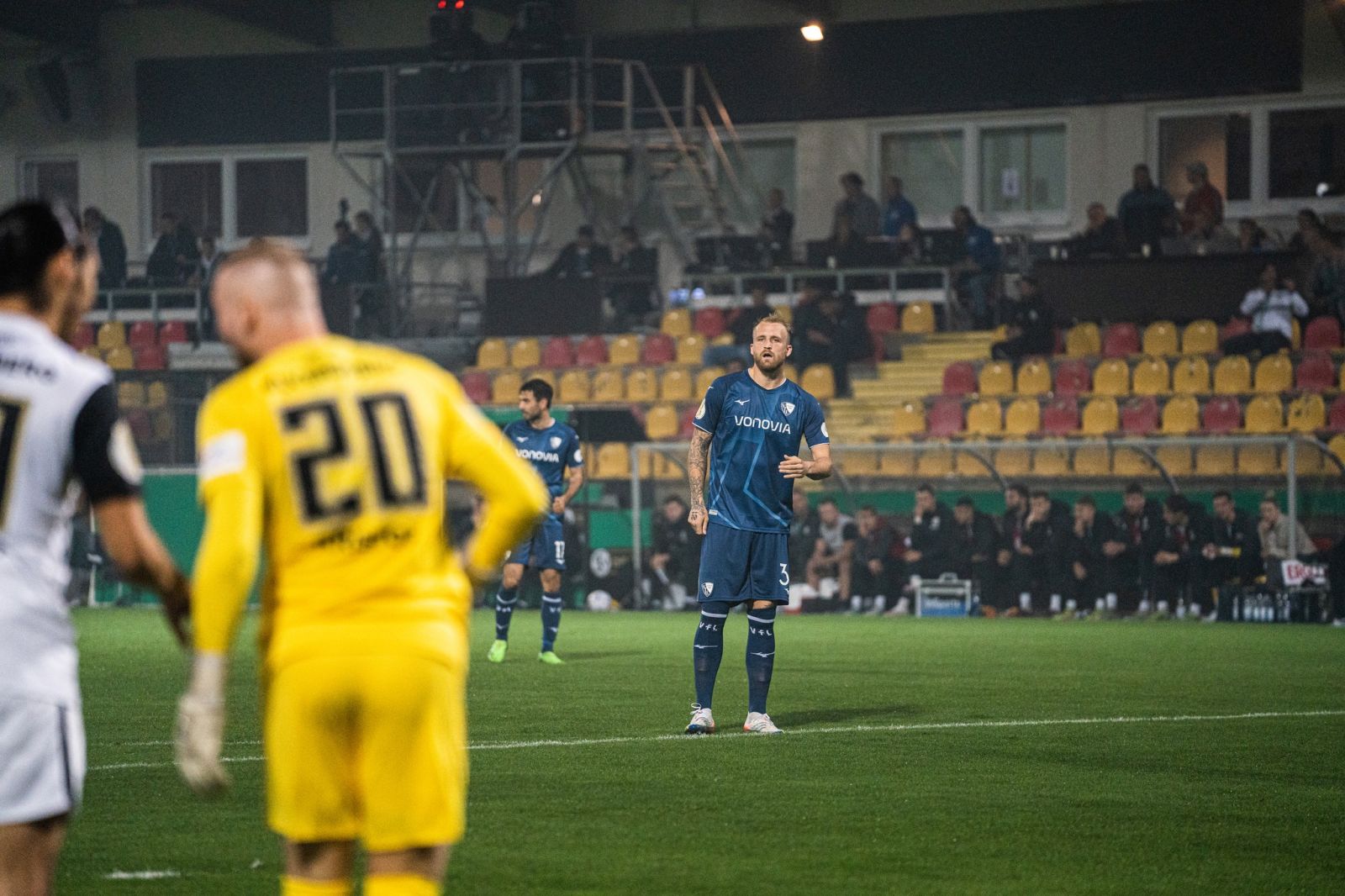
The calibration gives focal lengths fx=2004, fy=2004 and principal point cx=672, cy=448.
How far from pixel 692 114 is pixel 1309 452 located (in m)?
14.3

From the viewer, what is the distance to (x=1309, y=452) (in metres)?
22.7

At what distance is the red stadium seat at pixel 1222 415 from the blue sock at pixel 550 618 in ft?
37.5

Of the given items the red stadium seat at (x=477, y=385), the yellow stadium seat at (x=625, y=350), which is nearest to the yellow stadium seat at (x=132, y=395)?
the red stadium seat at (x=477, y=385)

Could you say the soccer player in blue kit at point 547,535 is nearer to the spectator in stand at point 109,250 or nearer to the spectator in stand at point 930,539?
the spectator in stand at point 930,539

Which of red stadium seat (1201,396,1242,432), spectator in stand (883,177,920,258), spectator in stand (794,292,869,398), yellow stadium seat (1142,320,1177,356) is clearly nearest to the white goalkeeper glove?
red stadium seat (1201,396,1242,432)

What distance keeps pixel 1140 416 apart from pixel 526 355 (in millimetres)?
9596

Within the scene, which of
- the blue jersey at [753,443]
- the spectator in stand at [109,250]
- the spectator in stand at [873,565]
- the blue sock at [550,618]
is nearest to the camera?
the blue jersey at [753,443]

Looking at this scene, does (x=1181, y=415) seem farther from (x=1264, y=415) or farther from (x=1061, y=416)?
(x=1061, y=416)

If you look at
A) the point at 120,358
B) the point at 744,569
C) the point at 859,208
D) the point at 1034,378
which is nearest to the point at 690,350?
the point at 859,208

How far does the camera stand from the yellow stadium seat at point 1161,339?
26.9 metres

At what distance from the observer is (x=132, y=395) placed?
3089 cm

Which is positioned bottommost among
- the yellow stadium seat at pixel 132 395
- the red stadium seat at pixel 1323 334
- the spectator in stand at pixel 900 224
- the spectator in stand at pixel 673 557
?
the spectator in stand at pixel 673 557

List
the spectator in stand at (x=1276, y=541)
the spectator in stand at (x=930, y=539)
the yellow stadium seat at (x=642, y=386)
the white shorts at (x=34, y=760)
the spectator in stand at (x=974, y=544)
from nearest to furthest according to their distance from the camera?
the white shorts at (x=34, y=760), the spectator in stand at (x=1276, y=541), the spectator in stand at (x=974, y=544), the spectator in stand at (x=930, y=539), the yellow stadium seat at (x=642, y=386)

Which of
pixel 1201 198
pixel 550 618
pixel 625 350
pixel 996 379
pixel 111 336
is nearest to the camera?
pixel 550 618
